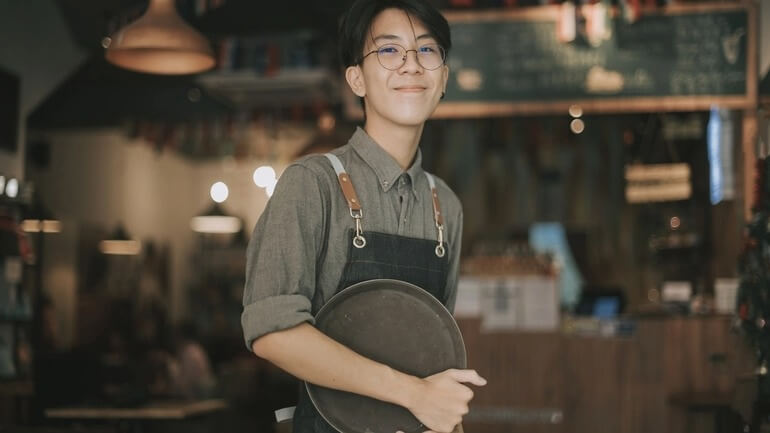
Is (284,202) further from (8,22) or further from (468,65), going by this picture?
(8,22)

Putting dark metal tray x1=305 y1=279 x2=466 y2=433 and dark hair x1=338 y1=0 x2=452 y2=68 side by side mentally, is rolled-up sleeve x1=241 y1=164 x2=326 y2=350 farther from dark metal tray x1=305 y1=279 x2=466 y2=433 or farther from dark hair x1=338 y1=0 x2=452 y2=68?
dark hair x1=338 y1=0 x2=452 y2=68

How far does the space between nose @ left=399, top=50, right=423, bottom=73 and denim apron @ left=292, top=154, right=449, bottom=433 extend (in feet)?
0.71

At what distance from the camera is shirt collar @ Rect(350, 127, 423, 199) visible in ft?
5.77

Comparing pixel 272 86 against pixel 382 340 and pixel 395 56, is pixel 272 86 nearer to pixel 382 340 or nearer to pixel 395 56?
pixel 395 56

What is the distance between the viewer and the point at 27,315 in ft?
18.9

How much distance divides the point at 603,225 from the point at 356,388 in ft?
30.3

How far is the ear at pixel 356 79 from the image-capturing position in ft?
5.85

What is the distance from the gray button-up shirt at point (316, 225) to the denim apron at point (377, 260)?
0.06 feet

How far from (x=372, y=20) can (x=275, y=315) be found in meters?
0.62

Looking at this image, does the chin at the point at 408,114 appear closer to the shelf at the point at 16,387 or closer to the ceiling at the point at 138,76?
the shelf at the point at 16,387

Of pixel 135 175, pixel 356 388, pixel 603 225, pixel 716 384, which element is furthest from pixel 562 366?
pixel 135 175

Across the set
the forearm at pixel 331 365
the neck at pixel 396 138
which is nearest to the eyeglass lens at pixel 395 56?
the neck at pixel 396 138

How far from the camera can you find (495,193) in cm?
1003

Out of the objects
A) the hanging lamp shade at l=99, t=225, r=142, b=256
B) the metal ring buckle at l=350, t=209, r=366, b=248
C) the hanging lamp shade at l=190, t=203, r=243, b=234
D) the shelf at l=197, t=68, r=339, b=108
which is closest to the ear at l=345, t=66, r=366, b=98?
the metal ring buckle at l=350, t=209, r=366, b=248
